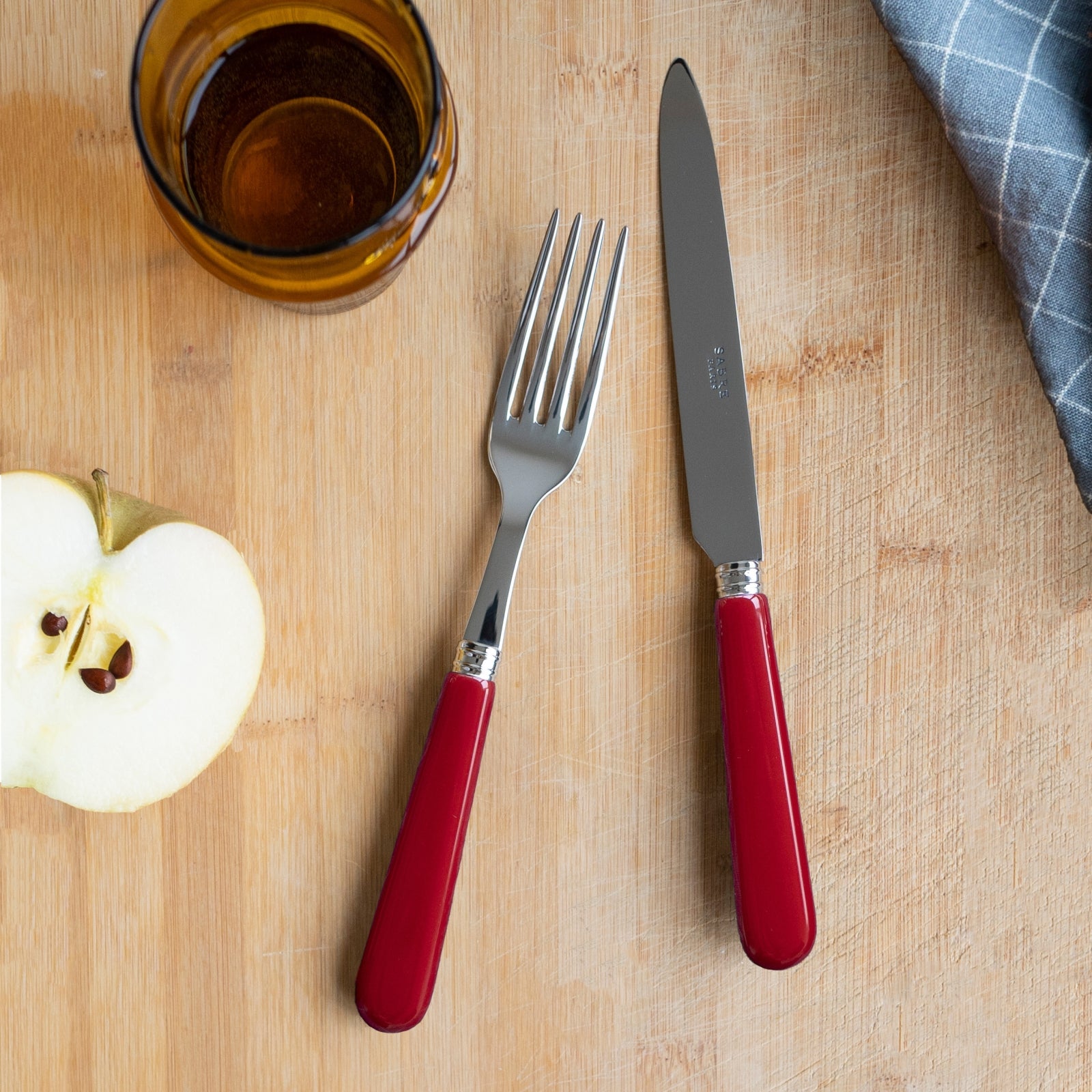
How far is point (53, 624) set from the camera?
525 millimetres

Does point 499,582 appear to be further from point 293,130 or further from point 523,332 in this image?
point 293,130

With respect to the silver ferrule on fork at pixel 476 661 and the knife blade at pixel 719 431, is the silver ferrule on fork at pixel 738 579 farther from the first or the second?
the silver ferrule on fork at pixel 476 661

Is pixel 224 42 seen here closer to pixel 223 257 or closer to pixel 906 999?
pixel 223 257

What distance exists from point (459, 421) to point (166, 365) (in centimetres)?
18

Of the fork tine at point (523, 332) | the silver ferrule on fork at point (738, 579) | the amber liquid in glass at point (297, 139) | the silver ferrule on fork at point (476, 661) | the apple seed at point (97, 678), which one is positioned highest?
the amber liquid in glass at point (297, 139)

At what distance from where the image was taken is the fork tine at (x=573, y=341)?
0.58m

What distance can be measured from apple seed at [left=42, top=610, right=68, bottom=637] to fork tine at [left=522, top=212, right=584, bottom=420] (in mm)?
284

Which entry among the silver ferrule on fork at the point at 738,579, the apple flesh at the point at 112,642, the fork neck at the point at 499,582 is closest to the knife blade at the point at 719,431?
the silver ferrule on fork at the point at 738,579

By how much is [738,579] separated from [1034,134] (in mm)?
307

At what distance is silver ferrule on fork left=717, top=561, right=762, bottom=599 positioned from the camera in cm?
58

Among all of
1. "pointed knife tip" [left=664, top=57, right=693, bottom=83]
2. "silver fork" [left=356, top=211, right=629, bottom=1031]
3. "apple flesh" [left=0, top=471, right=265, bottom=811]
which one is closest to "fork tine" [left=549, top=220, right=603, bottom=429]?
"silver fork" [left=356, top=211, right=629, bottom=1031]

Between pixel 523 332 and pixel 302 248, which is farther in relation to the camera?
pixel 523 332

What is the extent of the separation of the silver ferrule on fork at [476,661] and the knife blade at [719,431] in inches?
5.3

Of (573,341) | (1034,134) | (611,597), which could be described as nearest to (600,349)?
(573,341)
